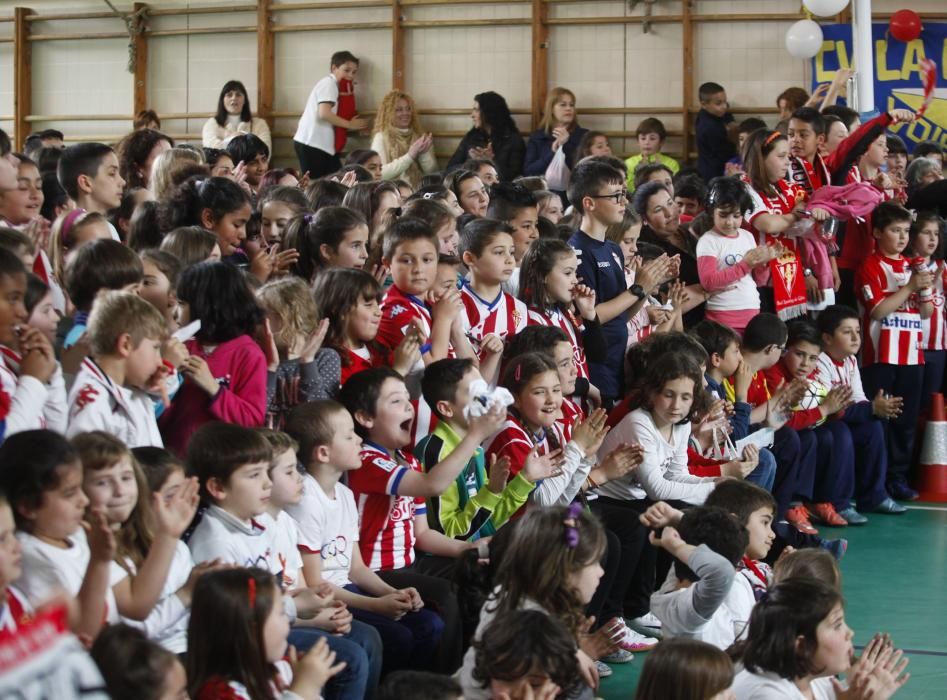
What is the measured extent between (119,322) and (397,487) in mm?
984

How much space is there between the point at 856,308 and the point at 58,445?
5657mm

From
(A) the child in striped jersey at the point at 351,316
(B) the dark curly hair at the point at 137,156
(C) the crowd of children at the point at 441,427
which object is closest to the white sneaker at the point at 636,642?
(C) the crowd of children at the point at 441,427

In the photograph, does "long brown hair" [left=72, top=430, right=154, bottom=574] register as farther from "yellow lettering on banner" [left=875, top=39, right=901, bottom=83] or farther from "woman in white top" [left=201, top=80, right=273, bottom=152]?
"yellow lettering on banner" [left=875, top=39, right=901, bottom=83]

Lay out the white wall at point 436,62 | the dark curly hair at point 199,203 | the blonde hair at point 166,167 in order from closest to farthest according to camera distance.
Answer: the dark curly hair at point 199,203 < the blonde hair at point 166,167 < the white wall at point 436,62

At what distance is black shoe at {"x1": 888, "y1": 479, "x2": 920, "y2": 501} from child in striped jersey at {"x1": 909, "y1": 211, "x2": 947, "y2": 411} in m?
0.55

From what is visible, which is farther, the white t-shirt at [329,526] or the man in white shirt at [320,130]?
the man in white shirt at [320,130]

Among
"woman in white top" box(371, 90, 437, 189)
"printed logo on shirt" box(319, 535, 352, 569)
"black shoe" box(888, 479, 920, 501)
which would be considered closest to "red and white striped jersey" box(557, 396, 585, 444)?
"printed logo on shirt" box(319, 535, 352, 569)

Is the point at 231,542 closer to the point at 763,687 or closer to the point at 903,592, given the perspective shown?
the point at 763,687

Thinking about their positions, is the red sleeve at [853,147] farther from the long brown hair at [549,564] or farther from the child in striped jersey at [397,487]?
the long brown hair at [549,564]

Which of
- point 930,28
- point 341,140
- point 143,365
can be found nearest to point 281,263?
point 143,365

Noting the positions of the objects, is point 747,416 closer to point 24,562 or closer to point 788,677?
point 788,677

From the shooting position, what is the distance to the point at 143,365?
3297 millimetres

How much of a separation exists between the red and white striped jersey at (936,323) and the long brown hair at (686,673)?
4.73 metres

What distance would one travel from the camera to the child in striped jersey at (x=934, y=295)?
7145 mm
